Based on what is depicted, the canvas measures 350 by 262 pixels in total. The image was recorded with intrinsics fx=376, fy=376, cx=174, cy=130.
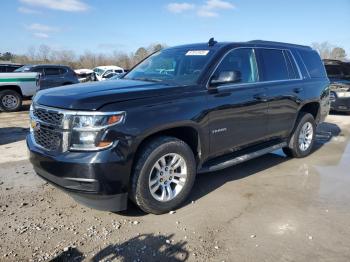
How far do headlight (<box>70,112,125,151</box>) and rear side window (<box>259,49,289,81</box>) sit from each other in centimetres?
278

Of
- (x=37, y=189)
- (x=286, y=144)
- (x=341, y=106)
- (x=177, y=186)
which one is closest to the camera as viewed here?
(x=177, y=186)

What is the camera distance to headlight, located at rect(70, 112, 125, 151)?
3617 mm

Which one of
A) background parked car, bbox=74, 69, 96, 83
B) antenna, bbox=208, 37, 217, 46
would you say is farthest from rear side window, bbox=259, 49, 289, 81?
background parked car, bbox=74, 69, 96, 83

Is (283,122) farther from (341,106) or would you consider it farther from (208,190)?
(341,106)

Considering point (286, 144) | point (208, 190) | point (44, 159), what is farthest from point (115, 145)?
point (286, 144)

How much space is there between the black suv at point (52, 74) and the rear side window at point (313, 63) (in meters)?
10.5

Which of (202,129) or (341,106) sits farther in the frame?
(341,106)

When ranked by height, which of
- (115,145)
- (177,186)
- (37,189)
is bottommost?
(37,189)

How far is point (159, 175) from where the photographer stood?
13.8ft

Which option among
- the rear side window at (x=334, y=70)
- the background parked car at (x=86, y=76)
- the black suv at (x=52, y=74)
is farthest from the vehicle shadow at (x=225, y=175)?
the background parked car at (x=86, y=76)

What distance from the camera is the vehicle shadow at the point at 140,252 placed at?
3387 millimetres

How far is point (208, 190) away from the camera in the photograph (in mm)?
5102

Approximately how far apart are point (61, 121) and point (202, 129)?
5.30ft

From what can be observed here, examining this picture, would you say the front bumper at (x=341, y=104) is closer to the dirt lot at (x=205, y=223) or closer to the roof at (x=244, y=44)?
the roof at (x=244, y=44)
